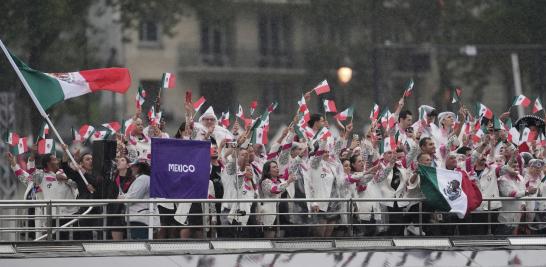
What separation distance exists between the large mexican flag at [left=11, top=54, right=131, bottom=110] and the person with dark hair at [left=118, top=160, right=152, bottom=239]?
1.24 metres

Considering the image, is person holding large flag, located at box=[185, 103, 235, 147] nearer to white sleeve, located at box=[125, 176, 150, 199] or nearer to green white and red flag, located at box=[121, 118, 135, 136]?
green white and red flag, located at box=[121, 118, 135, 136]

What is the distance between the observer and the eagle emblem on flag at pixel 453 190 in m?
17.5

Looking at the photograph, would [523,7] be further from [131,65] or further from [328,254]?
[328,254]

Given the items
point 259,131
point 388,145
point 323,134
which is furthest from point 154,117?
point 388,145

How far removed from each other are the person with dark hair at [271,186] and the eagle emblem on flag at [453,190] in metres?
1.87

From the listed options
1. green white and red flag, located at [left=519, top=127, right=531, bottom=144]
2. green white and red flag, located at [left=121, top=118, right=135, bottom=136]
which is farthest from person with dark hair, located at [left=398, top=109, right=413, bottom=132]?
green white and red flag, located at [left=121, top=118, right=135, bottom=136]

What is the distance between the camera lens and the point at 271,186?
56.8 ft

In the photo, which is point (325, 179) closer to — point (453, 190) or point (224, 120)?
point (453, 190)

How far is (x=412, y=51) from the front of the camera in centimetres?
3700

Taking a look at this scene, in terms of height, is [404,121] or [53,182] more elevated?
[404,121]

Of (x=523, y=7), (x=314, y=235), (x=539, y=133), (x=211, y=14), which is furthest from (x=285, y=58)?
(x=314, y=235)

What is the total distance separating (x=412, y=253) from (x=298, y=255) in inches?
57.8

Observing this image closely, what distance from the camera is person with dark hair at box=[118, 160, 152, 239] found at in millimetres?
16906

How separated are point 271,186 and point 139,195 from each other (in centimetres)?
155
